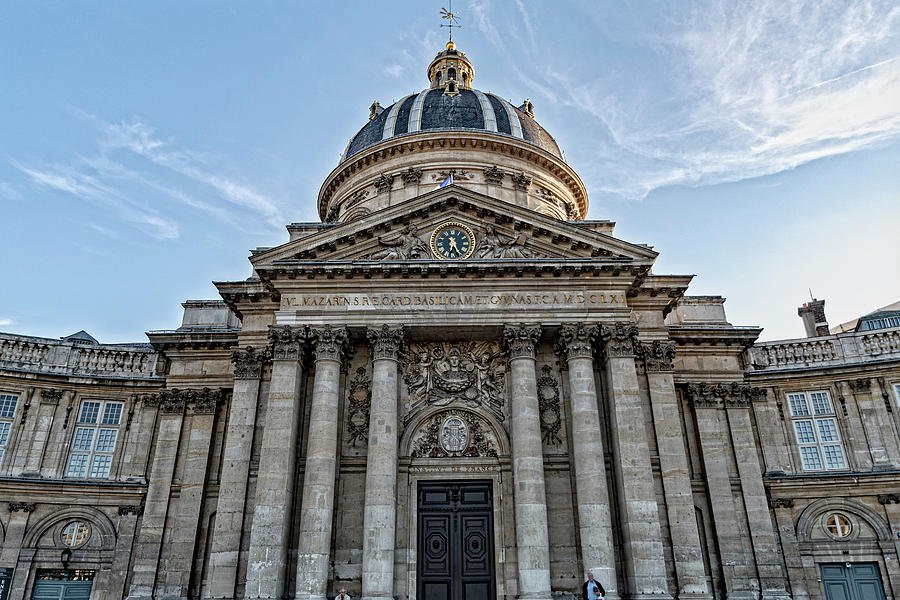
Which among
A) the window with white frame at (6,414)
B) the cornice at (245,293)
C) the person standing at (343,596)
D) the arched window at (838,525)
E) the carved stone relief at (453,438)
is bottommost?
the person standing at (343,596)

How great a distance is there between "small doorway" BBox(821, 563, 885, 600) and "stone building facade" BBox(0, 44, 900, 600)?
0.10 meters

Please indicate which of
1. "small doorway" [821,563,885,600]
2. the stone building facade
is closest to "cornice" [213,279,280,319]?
the stone building facade

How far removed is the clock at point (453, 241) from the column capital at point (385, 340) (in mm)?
3168

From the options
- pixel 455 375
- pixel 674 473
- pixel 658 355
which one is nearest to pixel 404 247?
pixel 455 375

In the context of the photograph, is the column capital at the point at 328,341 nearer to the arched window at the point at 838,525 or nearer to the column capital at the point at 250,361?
the column capital at the point at 250,361

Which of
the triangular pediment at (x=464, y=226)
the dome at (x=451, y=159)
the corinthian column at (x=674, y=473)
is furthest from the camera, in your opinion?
the dome at (x=451, y=159)

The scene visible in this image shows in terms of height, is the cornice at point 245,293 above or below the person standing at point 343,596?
above

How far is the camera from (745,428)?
2539 centimetres

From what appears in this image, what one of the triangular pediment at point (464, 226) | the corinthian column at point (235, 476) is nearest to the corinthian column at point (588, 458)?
the triangular pediment at point (464, 226)

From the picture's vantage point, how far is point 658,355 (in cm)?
2352

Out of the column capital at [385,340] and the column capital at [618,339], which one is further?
the column capital at [618,339]

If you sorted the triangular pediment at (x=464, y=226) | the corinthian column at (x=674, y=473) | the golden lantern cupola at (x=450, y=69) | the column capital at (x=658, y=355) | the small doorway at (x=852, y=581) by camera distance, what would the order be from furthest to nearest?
1. the golden lantern cupola at (x=450, y=69)
2. the small doorway at (x=852, y=581)
3. the column capital at (x=658, y=355)
4. the triangular pediment at (x=464, y=226)
5. the corinthian column at (x=674, y=473)

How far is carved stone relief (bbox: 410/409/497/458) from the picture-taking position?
22.3 metres

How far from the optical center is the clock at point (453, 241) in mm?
23406
